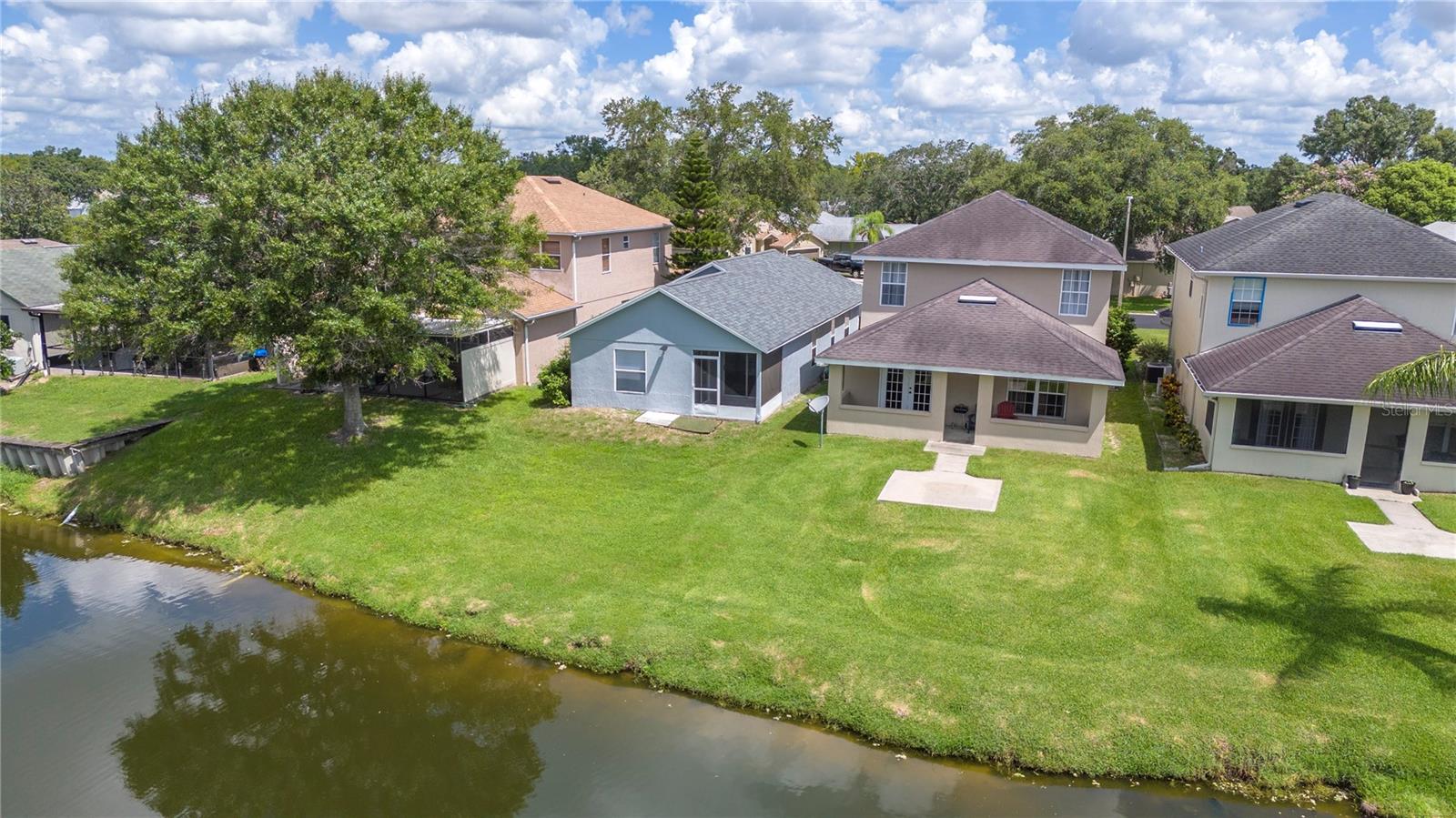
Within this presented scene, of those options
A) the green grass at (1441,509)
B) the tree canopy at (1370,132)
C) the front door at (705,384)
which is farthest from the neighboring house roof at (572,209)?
the tree canopy at (1370,132)

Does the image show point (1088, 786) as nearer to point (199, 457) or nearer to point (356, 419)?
point (356, 419)

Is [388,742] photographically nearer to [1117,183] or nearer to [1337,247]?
[1337,247]

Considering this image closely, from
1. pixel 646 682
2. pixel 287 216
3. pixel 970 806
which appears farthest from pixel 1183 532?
pixel 287 216

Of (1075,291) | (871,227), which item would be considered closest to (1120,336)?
(1075,291)

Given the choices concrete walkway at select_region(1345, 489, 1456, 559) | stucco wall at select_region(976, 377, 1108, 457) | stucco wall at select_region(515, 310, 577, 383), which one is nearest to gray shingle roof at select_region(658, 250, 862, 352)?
stucco wall at select_region(515, 310, 577, 383)

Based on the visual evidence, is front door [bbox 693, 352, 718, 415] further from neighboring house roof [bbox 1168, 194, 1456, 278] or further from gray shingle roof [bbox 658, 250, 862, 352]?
neighboring house roof [bbox 1168, 194, 1456, 278]

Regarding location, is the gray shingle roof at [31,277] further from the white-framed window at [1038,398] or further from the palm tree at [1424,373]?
the palm tree at [1424,373]
